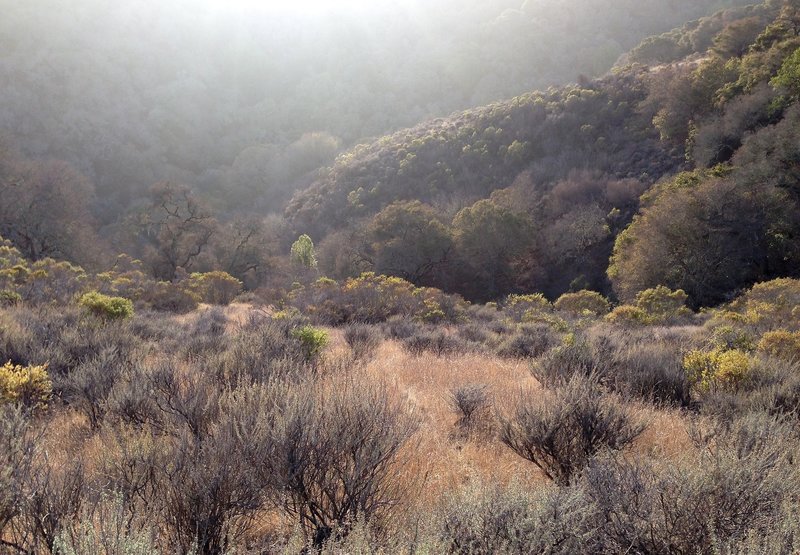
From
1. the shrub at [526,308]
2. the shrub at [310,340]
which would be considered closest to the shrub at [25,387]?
the shrub at [310,340]

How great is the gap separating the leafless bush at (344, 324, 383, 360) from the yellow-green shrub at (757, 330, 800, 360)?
17.8ft

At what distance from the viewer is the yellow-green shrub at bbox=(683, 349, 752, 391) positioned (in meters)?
4.86

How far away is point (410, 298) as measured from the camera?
580 inches

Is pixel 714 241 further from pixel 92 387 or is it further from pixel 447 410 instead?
pixel 92 387

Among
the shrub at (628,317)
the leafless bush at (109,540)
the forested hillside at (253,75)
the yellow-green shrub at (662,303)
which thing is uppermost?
the forested hillside at (253,75)

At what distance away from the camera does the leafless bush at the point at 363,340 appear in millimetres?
7605

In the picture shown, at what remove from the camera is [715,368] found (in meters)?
5.16

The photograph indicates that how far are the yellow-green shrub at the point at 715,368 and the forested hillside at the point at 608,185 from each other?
528 inches

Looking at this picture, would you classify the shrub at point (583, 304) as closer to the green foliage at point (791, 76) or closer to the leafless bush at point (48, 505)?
the green foliage at point (791, 76)

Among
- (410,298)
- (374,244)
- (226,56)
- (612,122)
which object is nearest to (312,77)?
(226,56)

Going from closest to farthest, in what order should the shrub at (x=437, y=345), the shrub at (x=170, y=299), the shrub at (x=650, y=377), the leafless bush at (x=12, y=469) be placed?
the leafless bush at (x=12, y=469)
the shrub at (x=650, y=377)
the shrub at (x=437, y=345)
the shrub at (x=170, y=299)

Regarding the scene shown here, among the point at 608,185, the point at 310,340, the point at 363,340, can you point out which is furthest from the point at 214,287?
the point at 608,185

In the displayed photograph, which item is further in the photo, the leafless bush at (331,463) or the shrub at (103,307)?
the shrub at (103,307)

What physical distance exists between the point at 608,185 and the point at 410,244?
→ 42.2 feet
